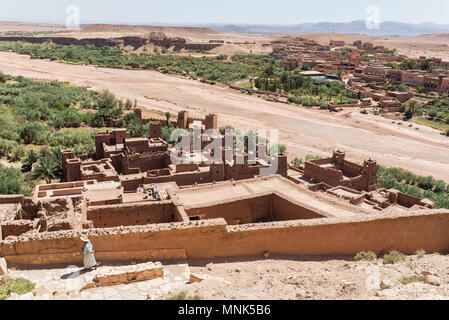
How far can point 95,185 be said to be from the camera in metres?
18.1

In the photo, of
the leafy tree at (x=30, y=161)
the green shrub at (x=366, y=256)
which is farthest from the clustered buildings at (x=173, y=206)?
the leafy tree at (x=30, y=161)

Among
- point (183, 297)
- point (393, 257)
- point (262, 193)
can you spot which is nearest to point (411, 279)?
point (393, 257)

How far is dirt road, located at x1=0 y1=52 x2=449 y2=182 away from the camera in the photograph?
38188mm

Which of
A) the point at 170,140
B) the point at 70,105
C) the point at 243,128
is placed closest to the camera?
the point at 170,140

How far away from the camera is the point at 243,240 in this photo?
11391 mm

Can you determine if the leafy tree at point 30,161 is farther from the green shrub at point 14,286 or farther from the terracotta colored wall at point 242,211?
the green shrub at point 14,286

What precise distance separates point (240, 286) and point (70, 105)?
43763 mm

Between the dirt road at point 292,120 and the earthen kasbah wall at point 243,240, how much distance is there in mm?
22968

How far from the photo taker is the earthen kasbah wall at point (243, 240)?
9.67m

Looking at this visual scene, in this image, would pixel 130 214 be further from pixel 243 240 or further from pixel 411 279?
pixel 411 279

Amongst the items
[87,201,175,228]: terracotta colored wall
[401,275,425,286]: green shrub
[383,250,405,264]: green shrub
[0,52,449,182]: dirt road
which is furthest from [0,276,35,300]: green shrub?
[0,52,449,182]: dirt road

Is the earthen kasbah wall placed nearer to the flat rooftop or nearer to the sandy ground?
the sandy ground
